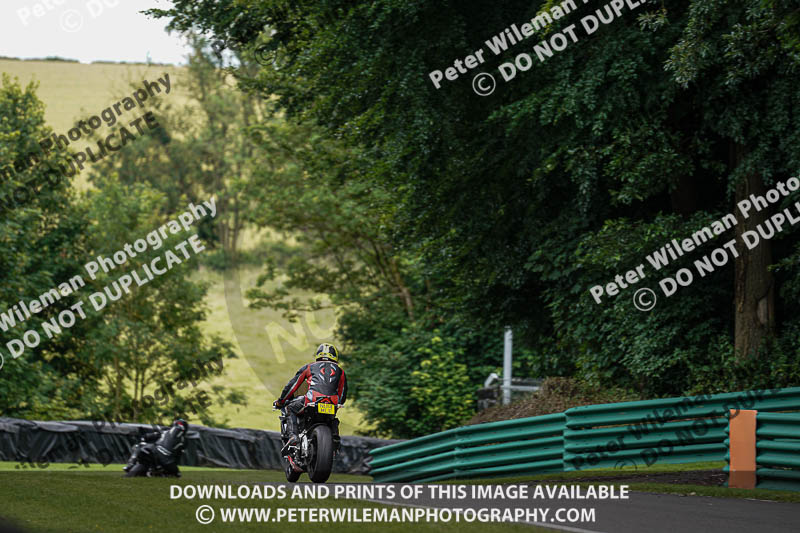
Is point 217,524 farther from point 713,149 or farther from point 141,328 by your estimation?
point 141,328

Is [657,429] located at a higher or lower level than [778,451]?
higher

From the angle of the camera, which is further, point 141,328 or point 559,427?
point 141,328

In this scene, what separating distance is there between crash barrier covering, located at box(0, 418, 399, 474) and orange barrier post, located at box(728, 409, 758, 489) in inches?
492

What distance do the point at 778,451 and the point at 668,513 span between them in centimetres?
265

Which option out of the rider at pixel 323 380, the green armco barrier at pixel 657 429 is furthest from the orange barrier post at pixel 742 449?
the rider at pixel 323 380

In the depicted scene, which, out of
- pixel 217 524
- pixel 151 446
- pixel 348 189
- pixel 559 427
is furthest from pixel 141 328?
pixel 217 524

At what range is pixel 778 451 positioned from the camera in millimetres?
12203

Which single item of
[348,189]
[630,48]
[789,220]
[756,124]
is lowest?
[789,220]

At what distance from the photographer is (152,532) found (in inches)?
329

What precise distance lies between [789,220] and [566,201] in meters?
4.88

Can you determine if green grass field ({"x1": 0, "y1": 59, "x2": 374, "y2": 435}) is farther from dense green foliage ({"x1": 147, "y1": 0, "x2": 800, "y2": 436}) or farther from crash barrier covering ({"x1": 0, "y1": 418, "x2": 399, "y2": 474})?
dense green foliage ({"x1": 147, "y1": 0, "x2": 800, "y2": 436})

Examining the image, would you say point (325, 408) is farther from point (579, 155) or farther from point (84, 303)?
point (84, 303)

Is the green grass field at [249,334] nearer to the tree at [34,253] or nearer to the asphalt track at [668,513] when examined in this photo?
the tree at [34,253]

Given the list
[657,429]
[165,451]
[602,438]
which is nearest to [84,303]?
[165,451]
